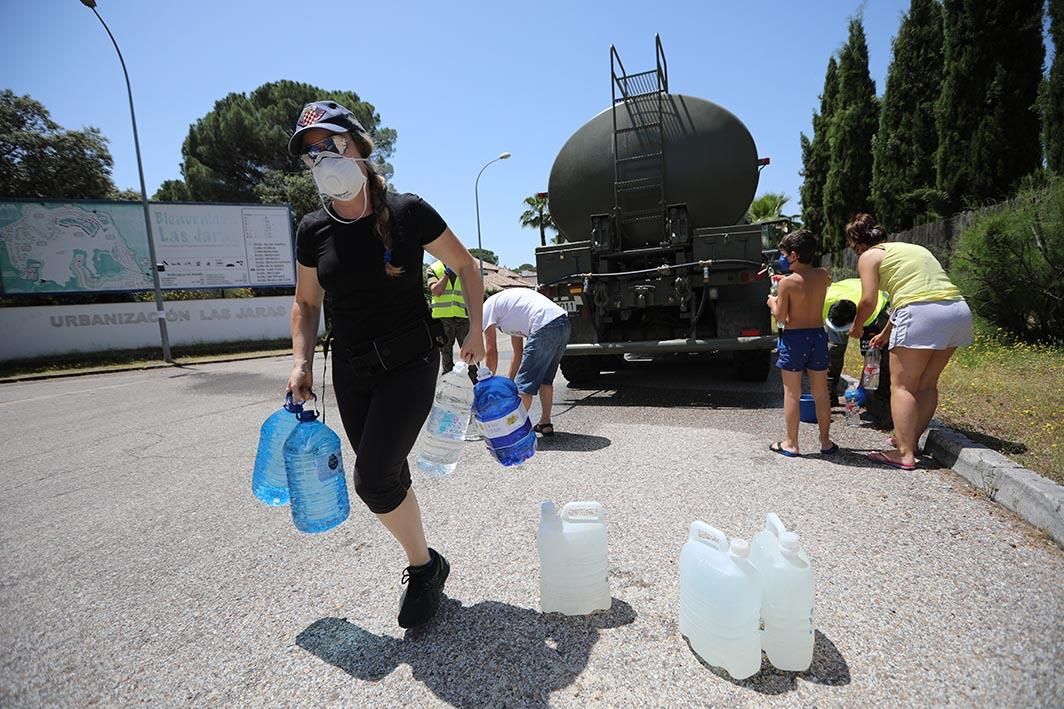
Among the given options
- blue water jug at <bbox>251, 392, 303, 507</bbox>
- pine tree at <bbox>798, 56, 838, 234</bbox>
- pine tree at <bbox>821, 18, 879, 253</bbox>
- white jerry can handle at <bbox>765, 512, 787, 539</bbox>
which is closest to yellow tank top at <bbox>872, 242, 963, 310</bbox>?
white jerry can handle at <bbox>765, 512, 787, 539</bbox>

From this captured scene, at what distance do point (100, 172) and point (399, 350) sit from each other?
3193 centimetres

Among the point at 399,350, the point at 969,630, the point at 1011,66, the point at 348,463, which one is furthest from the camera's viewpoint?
the point at 1011,66

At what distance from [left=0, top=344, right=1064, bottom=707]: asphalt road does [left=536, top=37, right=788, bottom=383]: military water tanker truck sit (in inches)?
80.0

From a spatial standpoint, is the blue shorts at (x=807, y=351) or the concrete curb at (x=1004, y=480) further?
the blue shorts at (x=807, y=351)

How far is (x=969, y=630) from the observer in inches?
77.4

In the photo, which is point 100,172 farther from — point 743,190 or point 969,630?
point 969,630

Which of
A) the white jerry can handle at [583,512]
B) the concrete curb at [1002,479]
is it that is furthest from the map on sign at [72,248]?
the concrete curb at [1002,479]

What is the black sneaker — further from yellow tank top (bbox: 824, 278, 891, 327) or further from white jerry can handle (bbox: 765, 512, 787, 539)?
yellow tank top (bbox: 824, 278, 891, 327)

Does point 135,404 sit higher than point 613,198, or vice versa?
point 613,198

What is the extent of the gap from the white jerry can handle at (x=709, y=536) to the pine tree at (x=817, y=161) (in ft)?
83.0

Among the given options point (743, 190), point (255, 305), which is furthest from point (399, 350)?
point (255, 305)

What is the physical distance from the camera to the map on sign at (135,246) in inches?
631

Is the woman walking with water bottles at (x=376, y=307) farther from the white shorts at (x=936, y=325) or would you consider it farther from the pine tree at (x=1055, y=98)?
the pine tree at (x=1055, y=98)

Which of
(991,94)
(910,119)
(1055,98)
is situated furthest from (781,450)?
(910,119)
